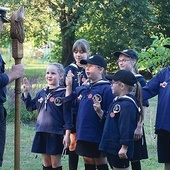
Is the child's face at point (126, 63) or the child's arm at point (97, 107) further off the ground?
the child's face at point (126, 63)

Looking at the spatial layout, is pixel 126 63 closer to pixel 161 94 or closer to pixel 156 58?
pixel 161 94

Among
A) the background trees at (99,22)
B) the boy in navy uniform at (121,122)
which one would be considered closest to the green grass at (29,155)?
the boy in navy uniform at (121,122)

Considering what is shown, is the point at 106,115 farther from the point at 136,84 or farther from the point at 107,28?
the point at 107,28

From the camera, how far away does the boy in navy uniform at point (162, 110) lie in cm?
543

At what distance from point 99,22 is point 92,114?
16.1 metres

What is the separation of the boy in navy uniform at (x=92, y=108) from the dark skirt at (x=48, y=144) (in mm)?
301

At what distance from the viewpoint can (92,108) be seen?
568 centimetres

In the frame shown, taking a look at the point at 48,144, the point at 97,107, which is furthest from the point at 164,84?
the point at 48,144

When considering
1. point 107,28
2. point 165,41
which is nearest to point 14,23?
point 165,41

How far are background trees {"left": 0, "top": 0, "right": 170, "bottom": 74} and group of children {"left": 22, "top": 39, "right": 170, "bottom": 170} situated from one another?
45.5ft

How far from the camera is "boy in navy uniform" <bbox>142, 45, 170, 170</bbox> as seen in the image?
5430 mm

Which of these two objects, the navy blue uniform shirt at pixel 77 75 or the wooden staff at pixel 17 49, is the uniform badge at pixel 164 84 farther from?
the wooden staff at pixel 17 49

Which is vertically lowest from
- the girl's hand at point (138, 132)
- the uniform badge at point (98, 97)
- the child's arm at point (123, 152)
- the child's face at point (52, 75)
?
the child's arm at point (123, 152)

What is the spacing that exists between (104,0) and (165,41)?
11.5m
